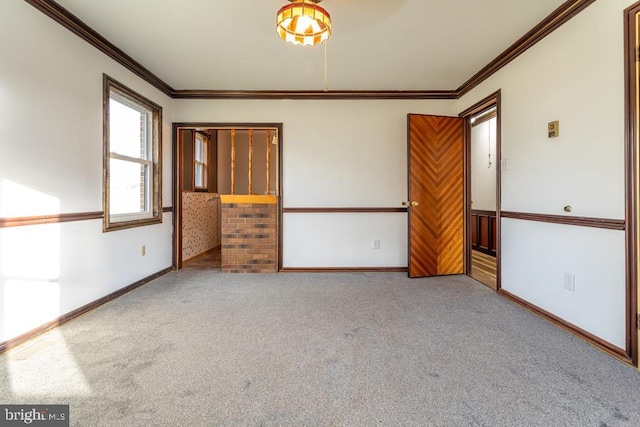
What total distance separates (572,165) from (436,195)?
166 centimetres

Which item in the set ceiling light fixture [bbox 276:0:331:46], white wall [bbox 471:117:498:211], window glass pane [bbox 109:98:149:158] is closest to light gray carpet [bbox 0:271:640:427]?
window glass pane [bbox 109:98:149:158]

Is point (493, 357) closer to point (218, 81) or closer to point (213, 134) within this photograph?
point (218, 81)

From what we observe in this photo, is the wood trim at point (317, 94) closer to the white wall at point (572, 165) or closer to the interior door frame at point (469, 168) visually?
the interior door frame at point (469, 168)

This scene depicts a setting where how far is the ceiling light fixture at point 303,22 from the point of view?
1.91 meters

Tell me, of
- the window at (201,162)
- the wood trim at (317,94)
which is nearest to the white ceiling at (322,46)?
the wood trim at (317,94)

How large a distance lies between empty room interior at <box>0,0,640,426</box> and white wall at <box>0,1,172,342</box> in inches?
0.6

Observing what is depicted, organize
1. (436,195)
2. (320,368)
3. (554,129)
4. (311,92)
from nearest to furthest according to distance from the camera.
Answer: (320,368)
(554,129)
(436,195)
(311,92)

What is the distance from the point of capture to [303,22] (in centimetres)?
205

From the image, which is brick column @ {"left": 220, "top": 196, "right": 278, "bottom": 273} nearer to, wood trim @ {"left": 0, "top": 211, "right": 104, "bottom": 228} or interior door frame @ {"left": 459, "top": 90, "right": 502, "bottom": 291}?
wood trim @ {"left": 0, "top": 211, "right": 104, "bottom": 228}

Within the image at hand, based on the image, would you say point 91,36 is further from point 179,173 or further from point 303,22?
point 303,22

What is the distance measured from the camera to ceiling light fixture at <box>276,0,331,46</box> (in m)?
1.91

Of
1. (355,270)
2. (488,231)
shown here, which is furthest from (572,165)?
(488,231)

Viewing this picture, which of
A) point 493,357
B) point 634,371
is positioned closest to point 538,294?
point 634,371

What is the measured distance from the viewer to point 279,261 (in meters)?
4.07
